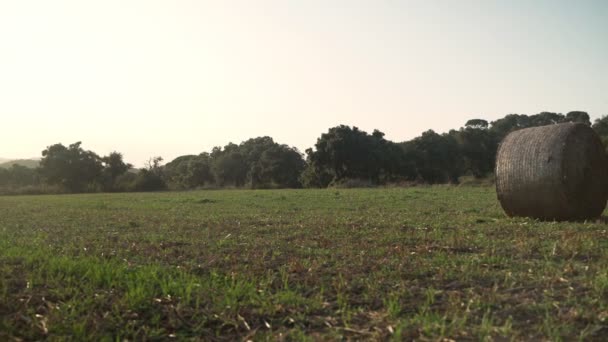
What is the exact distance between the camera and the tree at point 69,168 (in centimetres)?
6662

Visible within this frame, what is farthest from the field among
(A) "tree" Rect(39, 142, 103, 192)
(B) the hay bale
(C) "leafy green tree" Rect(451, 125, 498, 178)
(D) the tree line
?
(C) "leafy green tree" Rect(451, 125, 498, 178)

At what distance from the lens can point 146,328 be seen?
4262mm

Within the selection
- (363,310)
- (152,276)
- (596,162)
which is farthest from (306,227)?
(596,162)

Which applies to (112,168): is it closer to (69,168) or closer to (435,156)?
(69,168)

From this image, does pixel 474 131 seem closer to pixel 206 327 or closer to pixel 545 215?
pixel 545 215

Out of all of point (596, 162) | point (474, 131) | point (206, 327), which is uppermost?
point (474, 131)

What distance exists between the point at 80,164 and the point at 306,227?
63392 mm

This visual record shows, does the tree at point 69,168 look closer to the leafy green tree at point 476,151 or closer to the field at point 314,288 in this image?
the leafy green tree at point 476,151

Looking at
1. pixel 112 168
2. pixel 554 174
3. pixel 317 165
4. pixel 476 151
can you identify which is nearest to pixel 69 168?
pixel 112 168

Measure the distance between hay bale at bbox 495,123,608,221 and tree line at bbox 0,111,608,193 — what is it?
1765 inches

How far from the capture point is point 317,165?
199 feet

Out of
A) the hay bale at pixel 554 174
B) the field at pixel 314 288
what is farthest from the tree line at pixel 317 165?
the field at pixel 314 288

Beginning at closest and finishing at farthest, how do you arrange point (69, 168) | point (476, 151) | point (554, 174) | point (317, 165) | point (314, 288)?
point (314, 288) < point (554, 174) < point (317, 165) < point (69, 168) < point (476, 151)

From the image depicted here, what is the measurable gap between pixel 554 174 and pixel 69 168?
66.1m
